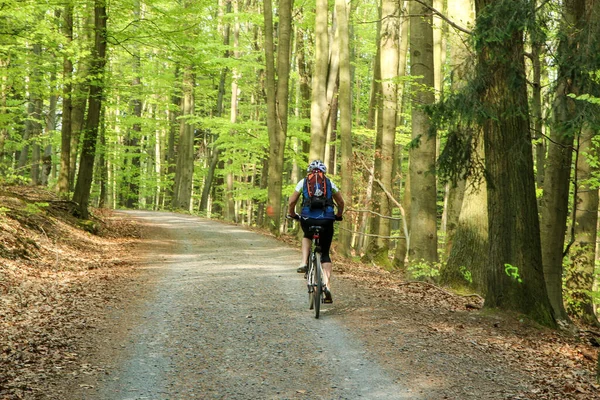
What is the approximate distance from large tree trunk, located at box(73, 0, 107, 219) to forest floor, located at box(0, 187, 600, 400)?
4.33 meters

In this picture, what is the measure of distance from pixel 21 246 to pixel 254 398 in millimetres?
8806

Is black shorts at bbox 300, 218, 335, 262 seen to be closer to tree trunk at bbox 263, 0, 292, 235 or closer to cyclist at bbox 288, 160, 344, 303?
cyclist at bbox 288, 160, 344, 303

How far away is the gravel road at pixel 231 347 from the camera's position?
17.8 feet

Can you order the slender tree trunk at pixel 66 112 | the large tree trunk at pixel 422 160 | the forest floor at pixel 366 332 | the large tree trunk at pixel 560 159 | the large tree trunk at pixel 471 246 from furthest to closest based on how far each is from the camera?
the slender tree trunk at pixel 66 112 → the large tree trunk at pixel 422 160 → the large tree trunk at pixel 471 246 → the large tree trunk at pixel 560 159 → the forest floor at pixel 366 332

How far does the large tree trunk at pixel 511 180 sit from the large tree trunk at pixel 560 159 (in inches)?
21.2

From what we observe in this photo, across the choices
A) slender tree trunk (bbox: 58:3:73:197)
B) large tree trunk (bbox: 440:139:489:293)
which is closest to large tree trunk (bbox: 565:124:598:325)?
→ large tree trunk (bbox: 440:139:489:293)

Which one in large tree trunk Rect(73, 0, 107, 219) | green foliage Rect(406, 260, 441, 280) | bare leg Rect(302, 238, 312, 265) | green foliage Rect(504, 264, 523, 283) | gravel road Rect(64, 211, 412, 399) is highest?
large tree trunk Rect(73, 0, 107, 219)

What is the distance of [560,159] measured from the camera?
10.3m

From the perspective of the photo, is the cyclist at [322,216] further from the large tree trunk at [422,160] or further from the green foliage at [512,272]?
the large tree trunk at [422,160]

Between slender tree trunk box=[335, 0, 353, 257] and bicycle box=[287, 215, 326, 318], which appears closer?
bicycle box=[287, 215, 326, 318]

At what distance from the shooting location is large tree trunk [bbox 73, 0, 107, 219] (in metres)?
16.8

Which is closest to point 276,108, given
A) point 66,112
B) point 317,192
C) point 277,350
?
point 66,112

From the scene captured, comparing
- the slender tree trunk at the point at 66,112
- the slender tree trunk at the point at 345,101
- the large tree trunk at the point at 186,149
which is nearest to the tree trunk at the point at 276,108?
the slender tree trunk at the point at 345,101

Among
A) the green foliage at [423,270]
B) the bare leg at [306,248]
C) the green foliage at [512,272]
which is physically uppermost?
the bare leg at [306,248]
